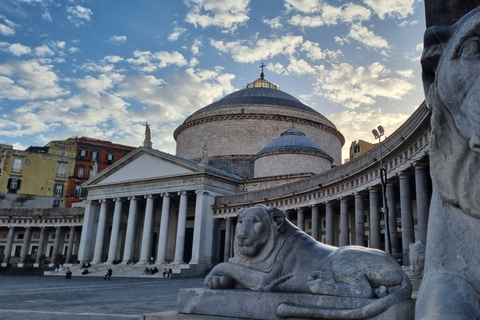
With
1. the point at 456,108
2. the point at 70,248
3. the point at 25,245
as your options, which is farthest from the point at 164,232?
the point at 456,108

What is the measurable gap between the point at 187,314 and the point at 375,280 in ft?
5.93

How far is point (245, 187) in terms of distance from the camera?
40469mm

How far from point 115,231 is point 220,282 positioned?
39.8 m

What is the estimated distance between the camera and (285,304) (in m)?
3.56

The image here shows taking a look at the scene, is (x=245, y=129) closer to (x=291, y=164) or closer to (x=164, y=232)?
(x=291, y=164)

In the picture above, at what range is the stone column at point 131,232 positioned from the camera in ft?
130

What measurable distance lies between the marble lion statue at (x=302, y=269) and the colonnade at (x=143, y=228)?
32171 millimetres

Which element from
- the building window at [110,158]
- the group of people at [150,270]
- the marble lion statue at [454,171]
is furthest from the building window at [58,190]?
the marble lion statue at [454,171]

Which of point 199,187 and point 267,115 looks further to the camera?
point 267,115

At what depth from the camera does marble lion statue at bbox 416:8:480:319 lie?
2.18 metres

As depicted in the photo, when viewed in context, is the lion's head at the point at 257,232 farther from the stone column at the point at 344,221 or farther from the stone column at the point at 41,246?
the stone column at the point at 41,246

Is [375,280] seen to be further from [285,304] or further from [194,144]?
[194,144]

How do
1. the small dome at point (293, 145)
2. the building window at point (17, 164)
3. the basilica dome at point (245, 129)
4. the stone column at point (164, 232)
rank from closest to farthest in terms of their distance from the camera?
the stone column at point (164, 232) → the small dome at point (293, 145) → the basilica dome at point (245, 129) → the building window at point (17, 164)

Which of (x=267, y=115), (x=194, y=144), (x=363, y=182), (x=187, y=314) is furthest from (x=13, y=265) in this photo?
(x=187, y=314)
